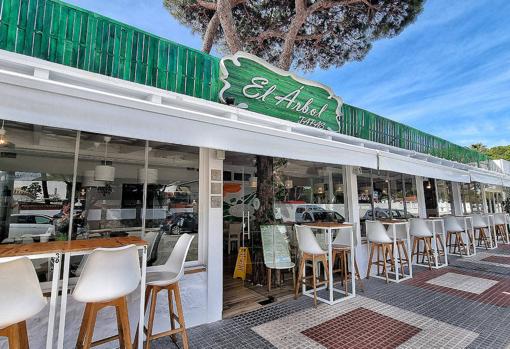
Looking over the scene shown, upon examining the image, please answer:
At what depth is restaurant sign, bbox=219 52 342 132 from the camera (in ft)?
14.4

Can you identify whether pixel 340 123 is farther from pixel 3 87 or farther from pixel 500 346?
pixel 3 87

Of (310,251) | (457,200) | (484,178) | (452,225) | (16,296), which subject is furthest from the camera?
(457,200)

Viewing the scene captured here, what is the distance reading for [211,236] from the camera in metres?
3.81

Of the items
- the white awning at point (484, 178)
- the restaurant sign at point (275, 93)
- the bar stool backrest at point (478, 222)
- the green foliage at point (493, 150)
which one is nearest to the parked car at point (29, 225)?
the restaurant sign at point (275, 93)

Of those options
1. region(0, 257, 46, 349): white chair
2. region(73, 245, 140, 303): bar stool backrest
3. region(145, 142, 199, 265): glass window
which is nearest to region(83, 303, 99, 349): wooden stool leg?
region(73, 245, 140, 303): bar stool backrest

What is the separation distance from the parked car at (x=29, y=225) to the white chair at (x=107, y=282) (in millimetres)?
1242

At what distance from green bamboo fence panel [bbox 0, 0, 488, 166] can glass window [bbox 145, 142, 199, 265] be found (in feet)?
3.18

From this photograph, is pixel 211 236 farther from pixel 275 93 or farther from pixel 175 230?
pixel 275 93

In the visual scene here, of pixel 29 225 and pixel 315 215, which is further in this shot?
pixel 315 215

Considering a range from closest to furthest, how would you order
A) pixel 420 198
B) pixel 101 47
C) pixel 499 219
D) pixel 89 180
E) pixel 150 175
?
Result: pixel 89 180, pixel 101 47, pixel 150 175, pixel 420 198, pixel 499 219

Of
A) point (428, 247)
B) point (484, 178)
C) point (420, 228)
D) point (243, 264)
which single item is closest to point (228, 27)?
point (243, 264)

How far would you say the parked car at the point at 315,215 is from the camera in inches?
241

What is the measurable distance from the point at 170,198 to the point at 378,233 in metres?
4.16

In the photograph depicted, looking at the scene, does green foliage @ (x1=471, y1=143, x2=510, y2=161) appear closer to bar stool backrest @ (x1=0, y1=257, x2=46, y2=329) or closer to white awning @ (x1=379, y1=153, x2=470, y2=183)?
white awning @ (x1=379, y1=153, x2=470, y2=183)
